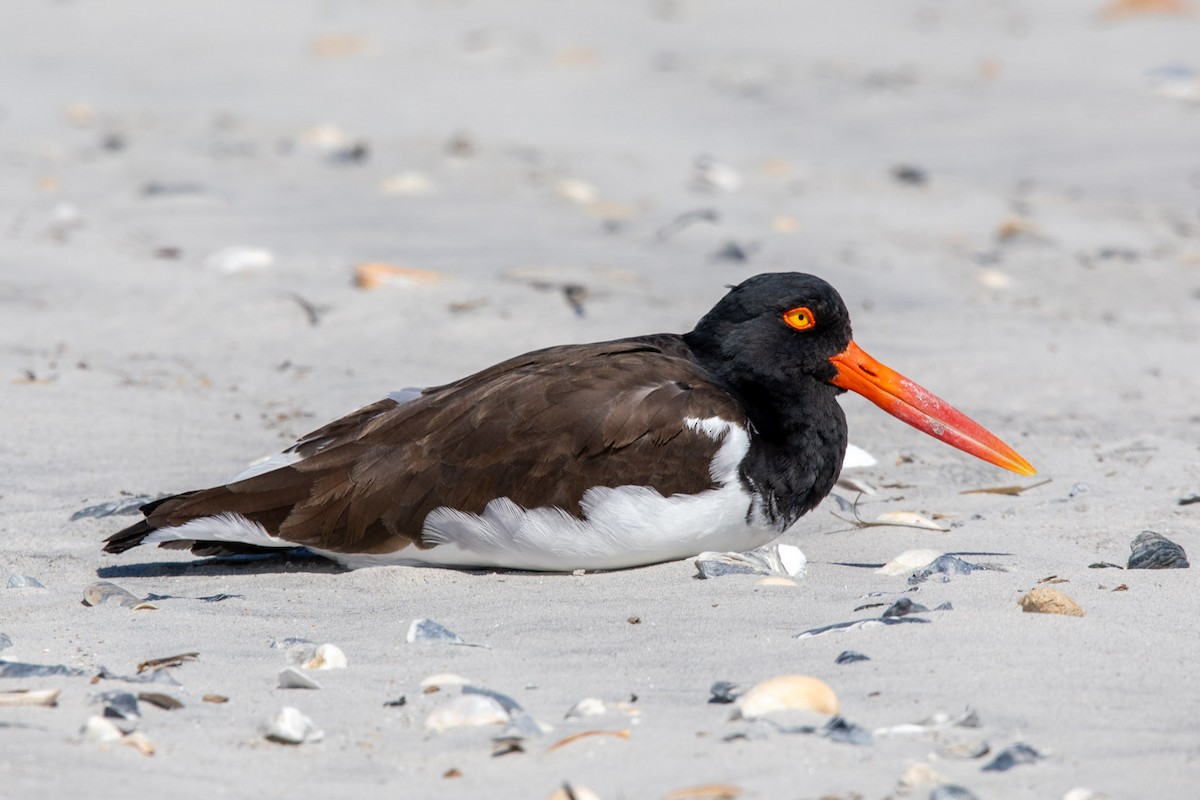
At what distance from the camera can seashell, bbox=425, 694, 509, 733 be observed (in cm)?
333

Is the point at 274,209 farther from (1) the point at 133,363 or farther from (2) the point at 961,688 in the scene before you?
(2) the point at 961,688

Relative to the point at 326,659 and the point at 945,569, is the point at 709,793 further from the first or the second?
the point at 945,569

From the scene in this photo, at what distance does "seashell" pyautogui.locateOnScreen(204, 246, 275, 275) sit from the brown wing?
4.34m

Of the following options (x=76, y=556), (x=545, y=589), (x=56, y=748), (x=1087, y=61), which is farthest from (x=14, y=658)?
(x=1087, y=61)

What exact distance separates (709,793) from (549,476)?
1.85m

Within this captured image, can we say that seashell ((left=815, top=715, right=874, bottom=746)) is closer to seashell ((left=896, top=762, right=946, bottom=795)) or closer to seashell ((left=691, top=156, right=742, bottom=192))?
seashell ((left=896, top=762, right=946, bottom=795))

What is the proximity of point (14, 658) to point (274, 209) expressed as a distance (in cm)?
707

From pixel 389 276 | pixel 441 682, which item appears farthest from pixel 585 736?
pixel 389 276

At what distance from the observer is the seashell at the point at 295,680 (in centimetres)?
360

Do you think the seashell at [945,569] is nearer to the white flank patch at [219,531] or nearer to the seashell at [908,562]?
the seashell at [908,562]

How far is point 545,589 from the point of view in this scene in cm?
462

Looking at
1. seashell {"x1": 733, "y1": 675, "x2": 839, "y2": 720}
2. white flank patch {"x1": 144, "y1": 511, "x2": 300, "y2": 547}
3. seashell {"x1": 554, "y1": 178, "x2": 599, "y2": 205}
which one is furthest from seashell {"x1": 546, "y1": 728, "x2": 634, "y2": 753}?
seashell {"x1": 554, "y1": 178, "x2": 599, "y2": 205}

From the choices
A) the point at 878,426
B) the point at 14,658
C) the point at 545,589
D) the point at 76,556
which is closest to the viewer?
the point at 14,658

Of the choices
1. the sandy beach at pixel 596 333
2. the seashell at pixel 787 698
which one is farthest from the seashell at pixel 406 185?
the seashell at pixel 787 698
